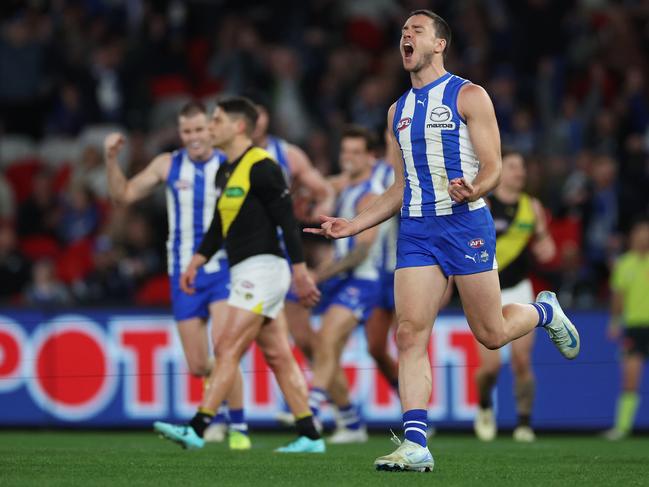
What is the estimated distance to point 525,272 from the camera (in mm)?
Answer: 13164

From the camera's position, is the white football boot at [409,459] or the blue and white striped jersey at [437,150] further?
the blue and white striped jersey at [437,150]

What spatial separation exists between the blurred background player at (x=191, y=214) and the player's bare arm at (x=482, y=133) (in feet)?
12.1

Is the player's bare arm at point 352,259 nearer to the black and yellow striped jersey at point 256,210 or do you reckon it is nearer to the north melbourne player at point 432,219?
the black and yellow striped jersey at point 256,210

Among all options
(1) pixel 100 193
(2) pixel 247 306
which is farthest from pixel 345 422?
(1) pixel 100 193

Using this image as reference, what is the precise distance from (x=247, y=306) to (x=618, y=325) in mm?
6216

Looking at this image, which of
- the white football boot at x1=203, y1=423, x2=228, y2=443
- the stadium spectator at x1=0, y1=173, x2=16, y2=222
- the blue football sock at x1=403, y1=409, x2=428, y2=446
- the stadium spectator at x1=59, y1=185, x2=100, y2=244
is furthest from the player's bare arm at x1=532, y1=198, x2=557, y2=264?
the stadium spectator at x1=0, y1=173, x2=16, y2=222

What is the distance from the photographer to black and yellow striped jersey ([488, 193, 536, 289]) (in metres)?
13.1

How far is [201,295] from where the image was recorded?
11578 millimetres

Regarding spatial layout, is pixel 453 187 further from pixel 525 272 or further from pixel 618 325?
pixel 618 325

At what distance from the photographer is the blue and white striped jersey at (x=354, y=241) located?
1264 centimetres

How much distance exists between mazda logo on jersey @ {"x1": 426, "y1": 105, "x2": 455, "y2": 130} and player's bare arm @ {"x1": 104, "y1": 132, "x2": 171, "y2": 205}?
3.48 metres

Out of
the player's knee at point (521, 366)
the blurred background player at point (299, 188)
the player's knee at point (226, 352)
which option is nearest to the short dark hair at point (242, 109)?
the player's knee at point (226, 352)

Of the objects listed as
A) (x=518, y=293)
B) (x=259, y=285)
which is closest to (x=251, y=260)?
(x=259, y=285)

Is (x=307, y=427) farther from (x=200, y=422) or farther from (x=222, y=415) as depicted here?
(x=222, y=415)
